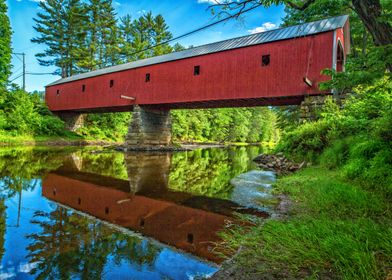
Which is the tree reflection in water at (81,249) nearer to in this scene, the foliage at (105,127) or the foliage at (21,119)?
the foliage at (21,119)

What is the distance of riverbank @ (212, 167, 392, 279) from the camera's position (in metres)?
2.05

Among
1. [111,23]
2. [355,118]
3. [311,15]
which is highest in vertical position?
[111,23]

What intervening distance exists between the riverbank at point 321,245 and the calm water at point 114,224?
48 cm

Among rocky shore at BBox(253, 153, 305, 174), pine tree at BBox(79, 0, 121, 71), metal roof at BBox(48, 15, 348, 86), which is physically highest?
pine tree at BBox(79, 0, 121, 71)

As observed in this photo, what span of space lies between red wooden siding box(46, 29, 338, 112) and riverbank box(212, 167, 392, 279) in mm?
9816

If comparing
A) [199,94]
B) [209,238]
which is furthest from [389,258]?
[199,94]

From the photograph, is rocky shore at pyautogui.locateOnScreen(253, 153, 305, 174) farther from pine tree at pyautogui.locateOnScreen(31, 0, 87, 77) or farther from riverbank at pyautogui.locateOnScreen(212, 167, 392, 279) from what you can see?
pine tree at pyautogui.locateOnScreen(31, 0, 87, 77)

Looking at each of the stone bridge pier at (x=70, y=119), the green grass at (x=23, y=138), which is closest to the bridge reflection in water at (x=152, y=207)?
the green grass at (x=23, y=138)

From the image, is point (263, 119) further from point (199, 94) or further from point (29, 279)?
point (29, 279)

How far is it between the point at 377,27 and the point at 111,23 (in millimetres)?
41200

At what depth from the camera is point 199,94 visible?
15.9m

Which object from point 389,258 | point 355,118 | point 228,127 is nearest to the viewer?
point 389,258

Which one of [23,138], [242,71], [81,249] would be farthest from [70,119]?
[81,249]

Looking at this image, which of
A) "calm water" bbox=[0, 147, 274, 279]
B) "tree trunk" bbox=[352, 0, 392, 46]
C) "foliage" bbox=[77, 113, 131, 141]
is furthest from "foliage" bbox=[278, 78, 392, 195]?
"foliage" bbox=[77, 113, 131, 141]
